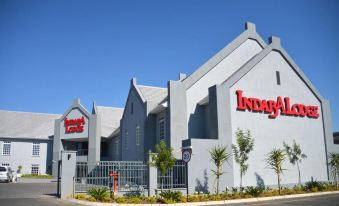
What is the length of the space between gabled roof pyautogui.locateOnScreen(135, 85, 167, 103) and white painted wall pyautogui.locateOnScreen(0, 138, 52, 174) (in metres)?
23.7

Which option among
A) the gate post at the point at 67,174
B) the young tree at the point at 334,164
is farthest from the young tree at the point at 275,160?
the gate post at the point at 67,174

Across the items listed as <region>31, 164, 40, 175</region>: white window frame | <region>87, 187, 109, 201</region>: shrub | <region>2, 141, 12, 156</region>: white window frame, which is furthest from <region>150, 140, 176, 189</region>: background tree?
<region>2, 141, 12, 156</region>: white window frame

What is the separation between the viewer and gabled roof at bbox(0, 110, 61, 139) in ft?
165

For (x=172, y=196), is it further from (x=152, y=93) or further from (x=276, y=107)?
(x=152, y=93)

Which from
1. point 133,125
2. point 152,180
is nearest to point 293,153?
point 152,180

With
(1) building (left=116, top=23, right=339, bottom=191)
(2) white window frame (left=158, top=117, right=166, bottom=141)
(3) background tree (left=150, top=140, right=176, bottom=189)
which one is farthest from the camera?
(2) white window frame (left=158, top=117, right=166, bottom=141)

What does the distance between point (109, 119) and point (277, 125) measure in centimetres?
2850

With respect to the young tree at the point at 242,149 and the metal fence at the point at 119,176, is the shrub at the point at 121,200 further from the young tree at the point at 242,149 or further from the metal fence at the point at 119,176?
the young tree at the point at 242,149

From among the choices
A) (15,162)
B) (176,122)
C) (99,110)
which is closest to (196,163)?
(176,122)

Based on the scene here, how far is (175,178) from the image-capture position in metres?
23.6

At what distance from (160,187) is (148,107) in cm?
982

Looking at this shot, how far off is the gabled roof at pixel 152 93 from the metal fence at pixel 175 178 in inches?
410

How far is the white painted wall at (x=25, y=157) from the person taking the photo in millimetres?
48906

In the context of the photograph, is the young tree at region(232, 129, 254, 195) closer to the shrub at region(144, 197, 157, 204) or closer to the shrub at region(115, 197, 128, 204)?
the shrub at region(144, 197, 157, 204)
